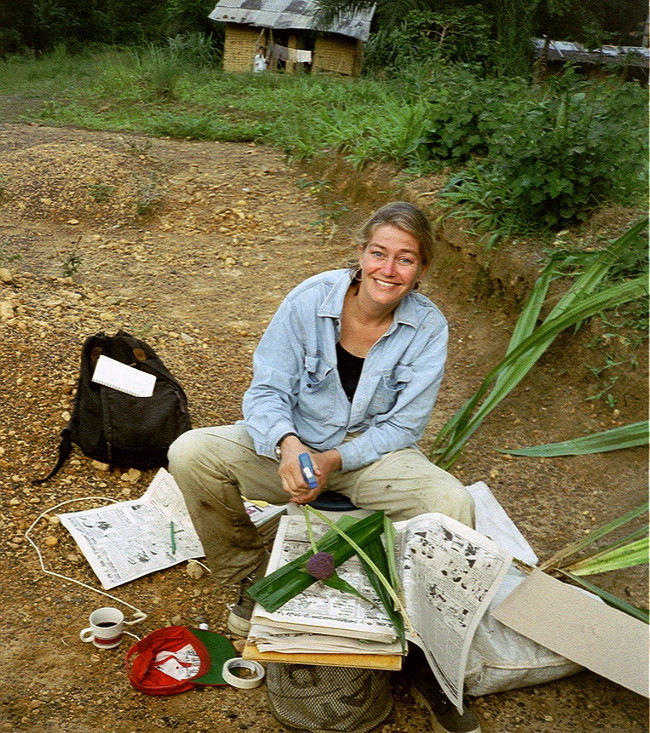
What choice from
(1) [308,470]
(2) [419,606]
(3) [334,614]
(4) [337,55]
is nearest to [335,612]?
(3) [334,614]

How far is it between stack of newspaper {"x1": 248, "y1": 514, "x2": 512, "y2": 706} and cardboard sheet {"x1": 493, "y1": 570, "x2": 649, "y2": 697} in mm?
229

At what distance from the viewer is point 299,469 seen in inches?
89.8

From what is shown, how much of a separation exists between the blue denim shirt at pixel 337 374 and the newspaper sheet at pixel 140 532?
548 mm

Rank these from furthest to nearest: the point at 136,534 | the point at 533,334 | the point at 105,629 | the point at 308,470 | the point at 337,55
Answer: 1. the point at 337,55
2. the point at 533,334
3. the point at 136,534
4. the point at 105,629
5. the point at 308,470

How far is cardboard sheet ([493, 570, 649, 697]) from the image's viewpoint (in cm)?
211

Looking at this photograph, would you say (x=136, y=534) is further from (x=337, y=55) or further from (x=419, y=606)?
(x=337, y=55)

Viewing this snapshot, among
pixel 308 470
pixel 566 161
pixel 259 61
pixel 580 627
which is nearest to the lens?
pixel 580 627

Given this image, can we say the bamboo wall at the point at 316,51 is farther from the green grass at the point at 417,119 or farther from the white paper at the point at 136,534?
the white paper at the point at 136,534

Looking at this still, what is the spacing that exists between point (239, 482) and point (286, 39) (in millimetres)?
10140

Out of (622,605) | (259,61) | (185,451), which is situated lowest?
(622,605)

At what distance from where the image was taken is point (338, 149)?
6352mm

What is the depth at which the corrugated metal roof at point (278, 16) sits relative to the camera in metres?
10.4

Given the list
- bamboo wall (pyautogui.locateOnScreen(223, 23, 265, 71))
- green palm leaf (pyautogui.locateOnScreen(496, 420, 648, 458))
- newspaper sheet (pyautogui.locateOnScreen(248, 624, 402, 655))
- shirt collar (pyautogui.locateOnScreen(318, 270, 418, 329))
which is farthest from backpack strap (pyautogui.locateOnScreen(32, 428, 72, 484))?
bamboo wall (pyautogui.locateOnScreen(223, 23, 265, 71))

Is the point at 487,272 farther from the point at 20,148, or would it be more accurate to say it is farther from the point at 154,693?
the point at 20,148
